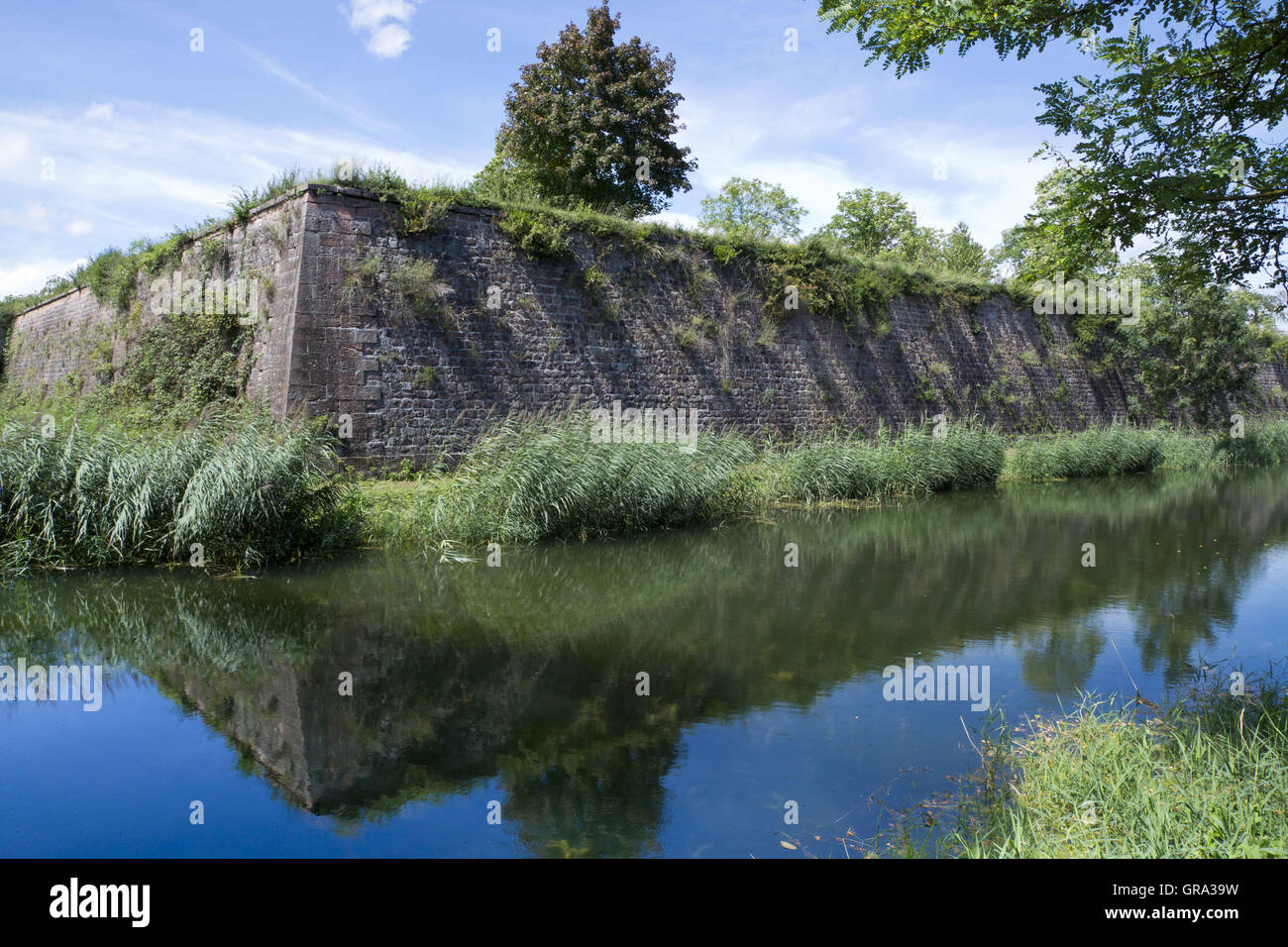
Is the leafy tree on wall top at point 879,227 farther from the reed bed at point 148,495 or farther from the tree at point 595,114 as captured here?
the reed bed at point 148,495

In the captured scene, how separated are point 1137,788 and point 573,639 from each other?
3959 millimetres

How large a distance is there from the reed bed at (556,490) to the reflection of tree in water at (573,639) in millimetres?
522

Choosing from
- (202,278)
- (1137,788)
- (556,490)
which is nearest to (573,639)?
(556,490)

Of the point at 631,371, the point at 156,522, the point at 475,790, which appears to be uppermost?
the point at 631,371

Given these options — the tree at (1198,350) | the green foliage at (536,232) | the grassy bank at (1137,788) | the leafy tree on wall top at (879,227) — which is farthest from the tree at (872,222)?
the grassy bank at (1137,788)

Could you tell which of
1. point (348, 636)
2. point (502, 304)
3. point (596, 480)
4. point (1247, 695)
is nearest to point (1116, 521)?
point (596, 480)

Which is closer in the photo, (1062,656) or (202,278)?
(1062,656)

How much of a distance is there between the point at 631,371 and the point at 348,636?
34.0ft

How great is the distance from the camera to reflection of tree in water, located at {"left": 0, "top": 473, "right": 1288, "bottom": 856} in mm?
4215

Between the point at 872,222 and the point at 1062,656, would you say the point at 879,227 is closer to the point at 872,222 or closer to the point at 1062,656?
the point at 872,222

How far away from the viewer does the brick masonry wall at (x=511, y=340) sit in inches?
490

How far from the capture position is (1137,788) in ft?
11.2
